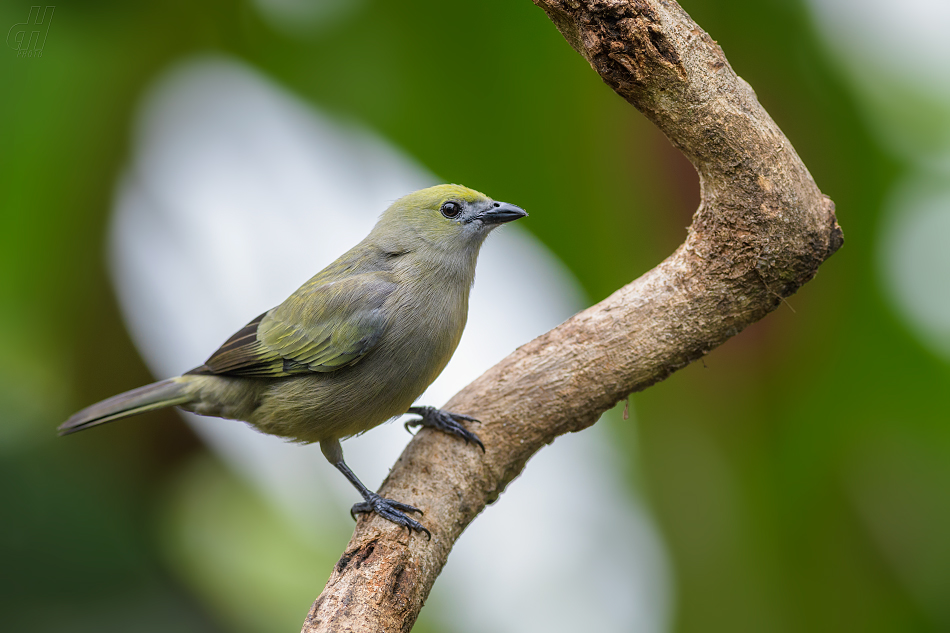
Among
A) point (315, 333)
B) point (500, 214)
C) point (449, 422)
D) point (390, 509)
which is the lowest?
point (390, 509)

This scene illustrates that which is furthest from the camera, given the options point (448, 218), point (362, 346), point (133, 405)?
point (133, 405)

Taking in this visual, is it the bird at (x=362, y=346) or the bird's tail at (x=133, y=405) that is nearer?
the bird at (x=362, y=346)

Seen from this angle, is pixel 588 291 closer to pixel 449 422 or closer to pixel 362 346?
pixel 449 422

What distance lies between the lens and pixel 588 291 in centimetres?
455

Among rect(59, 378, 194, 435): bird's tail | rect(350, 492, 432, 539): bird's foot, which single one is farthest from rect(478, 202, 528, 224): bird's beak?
rect(59, 378, 194, 435): bird's tail

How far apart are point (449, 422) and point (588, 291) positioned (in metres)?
1.52

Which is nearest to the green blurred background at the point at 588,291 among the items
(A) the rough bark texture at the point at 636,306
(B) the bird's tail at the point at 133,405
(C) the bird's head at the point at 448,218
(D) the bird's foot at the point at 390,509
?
(C) the bird's head at the point at 448,218

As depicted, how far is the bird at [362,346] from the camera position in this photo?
331 centimetres

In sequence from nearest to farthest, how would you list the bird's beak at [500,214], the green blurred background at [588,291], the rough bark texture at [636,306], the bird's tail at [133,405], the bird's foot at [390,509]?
1. the rough bark texture at [636,306]
2. the bird's foot at [390,509]
3. the bird's beak at [500,214]
4. the bird's tail at [133,405]
5. the green blurred background at [588,291]

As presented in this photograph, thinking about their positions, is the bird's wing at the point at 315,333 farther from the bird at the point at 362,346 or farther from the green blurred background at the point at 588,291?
the green blurred background at the point at 588,291

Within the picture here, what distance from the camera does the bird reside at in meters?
3.31

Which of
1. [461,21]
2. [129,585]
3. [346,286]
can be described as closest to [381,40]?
[461,21]

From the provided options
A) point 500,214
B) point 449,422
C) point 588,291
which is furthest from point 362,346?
point 588,291

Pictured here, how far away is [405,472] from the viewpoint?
134 inches
